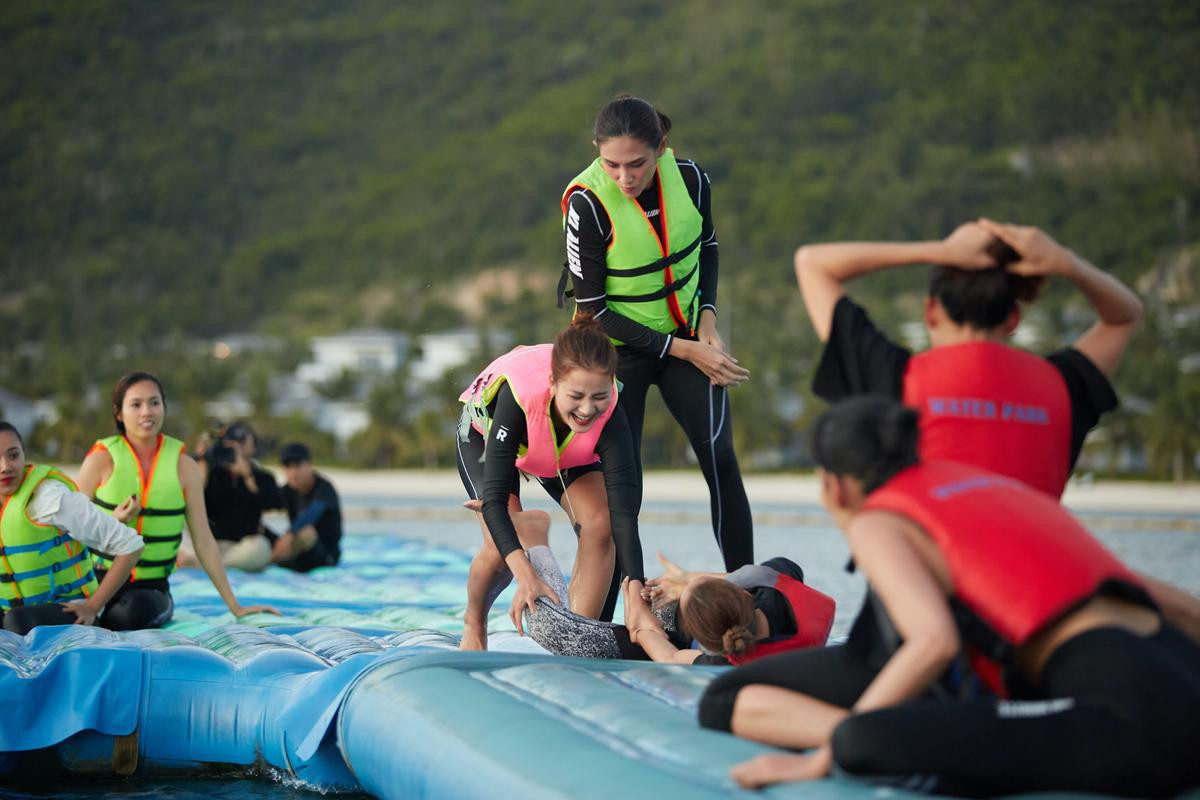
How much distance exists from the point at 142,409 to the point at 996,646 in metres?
4.02

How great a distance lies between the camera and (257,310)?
7200 centimetres

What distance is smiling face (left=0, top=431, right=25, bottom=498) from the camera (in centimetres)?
498

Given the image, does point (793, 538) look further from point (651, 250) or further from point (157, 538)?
point (651, 250)

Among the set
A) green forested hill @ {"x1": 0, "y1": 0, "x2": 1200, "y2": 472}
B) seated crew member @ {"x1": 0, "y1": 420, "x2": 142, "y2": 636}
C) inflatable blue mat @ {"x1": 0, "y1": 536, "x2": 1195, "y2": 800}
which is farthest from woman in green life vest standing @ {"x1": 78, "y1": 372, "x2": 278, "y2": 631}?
green forested hill @ {"x1": 0, "y1": 0, "x2": 1200, "y2": 472}

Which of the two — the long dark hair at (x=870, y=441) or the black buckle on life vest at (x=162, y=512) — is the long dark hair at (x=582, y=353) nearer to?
the long dark hair at (x=870, y=441)

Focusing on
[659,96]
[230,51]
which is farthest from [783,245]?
[230,51]

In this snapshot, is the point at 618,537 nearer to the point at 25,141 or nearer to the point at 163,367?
the point at 163,367

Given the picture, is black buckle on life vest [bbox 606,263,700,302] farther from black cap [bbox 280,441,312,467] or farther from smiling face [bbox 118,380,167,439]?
black cap [bbox 280,441,312,467]

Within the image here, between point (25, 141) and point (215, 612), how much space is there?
84.1 metres

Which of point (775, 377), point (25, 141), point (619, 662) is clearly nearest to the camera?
point (619, 662)

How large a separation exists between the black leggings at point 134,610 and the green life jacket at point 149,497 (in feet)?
0.55

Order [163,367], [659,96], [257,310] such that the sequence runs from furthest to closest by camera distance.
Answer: [659,96], [257,310], [163,367]

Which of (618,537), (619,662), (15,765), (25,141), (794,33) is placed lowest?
(15,765)

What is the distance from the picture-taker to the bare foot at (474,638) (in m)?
4.57
